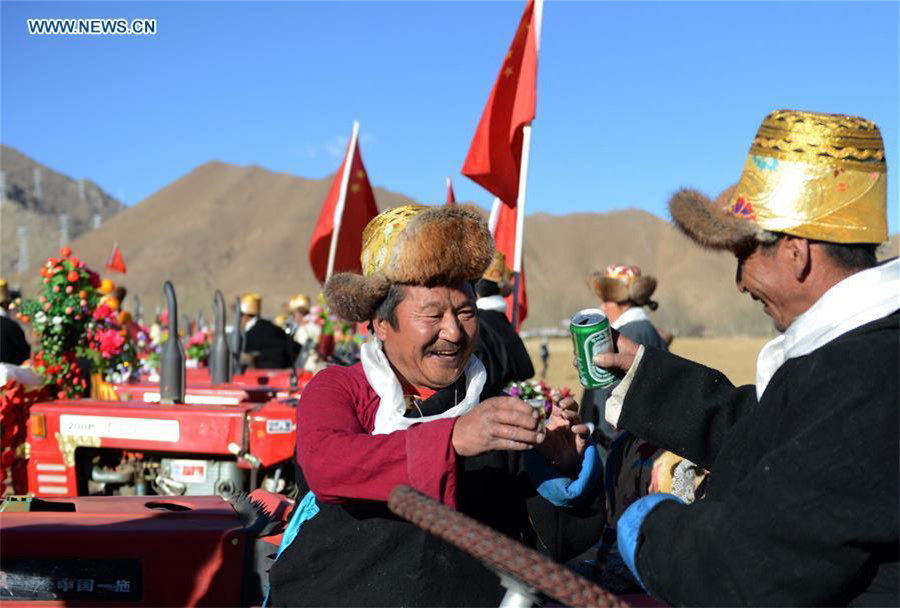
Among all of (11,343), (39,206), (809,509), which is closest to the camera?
(809,509)

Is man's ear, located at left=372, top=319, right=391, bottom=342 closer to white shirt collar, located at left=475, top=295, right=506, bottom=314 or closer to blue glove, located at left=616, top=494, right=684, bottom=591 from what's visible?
blue glove, located at left=616, top=494, right=684, bottom=591

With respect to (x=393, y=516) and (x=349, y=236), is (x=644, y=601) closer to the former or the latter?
(x=393, y=516)

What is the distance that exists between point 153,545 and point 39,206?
17298 centimetres

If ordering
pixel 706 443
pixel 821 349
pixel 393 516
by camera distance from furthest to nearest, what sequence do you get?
pixel 706 443 < pixel 393 516 < pixel 821 349

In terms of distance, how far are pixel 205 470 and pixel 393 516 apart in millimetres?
3665

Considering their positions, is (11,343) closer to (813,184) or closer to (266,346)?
(266,346)

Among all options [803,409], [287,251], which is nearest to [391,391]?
[803,409]

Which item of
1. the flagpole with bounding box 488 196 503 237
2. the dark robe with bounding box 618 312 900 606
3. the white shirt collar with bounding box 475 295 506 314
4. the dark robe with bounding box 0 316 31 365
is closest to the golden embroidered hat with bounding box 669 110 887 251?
the dark robe with bounding box 618 312 900 606

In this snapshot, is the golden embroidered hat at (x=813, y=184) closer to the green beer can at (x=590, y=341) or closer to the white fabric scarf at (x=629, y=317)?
the green beer can at (x=590, y=341)

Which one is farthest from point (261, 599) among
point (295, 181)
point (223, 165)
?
point (223, 165)

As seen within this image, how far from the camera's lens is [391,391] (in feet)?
7.70

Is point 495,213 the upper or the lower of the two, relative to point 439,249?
upper

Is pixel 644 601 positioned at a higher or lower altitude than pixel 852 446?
lower

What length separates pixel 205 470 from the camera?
18.2 ft
